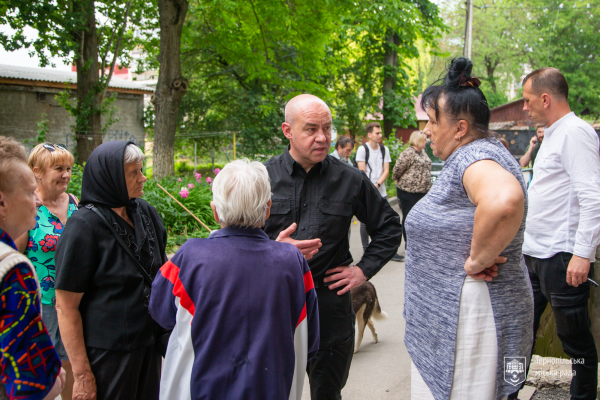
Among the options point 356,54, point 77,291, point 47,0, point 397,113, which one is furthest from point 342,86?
point 77,291

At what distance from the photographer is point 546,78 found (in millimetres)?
2736

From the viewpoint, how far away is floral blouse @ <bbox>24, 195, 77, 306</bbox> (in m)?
2.55

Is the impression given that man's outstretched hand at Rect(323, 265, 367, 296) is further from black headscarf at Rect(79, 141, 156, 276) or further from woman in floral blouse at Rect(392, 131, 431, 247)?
woman in floral blouse at Rect(392, 131, 431, 247)

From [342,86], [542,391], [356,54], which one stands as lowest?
[542,391]

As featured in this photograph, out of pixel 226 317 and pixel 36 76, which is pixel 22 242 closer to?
pixel 226 317

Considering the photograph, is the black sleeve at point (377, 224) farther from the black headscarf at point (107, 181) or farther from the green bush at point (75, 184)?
the green bush at point (75, 184)

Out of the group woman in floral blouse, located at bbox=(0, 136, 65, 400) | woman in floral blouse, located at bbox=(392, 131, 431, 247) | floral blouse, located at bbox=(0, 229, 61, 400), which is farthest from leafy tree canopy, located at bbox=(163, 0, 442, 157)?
floral blouse, located at bbox=(0, 229, 61, 400)

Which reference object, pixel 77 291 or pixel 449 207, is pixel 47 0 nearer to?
pixel 77 291

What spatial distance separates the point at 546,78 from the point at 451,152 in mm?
1252

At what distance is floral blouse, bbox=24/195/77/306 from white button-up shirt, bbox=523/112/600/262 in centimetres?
294

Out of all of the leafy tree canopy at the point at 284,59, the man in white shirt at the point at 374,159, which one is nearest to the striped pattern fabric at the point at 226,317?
the man in white shirt at the point at 374,159

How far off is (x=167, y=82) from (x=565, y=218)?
9.54 metres

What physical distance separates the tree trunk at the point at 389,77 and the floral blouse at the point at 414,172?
1055 centimetres

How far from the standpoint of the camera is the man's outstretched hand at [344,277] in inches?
94.3
